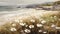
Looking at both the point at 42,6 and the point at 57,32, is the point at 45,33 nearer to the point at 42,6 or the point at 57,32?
the point at 57,32

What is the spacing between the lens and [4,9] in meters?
1.32

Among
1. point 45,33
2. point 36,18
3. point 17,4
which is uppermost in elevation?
point 17,4

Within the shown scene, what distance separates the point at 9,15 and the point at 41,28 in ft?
0.96

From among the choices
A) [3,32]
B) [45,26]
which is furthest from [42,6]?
[3,32]

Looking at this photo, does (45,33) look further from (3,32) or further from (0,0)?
(0,0)

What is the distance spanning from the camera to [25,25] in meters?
1.29

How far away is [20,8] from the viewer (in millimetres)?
1325

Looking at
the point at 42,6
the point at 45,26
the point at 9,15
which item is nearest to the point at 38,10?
the point at 42,6

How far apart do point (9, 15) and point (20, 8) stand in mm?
113

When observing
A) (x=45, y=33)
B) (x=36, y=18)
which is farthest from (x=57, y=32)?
(x=36, y=18)

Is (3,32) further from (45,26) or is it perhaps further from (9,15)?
(45,26)

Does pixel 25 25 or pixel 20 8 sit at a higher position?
pixel 20 8

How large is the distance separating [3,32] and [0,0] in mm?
274

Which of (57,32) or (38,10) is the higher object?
(38,10)
